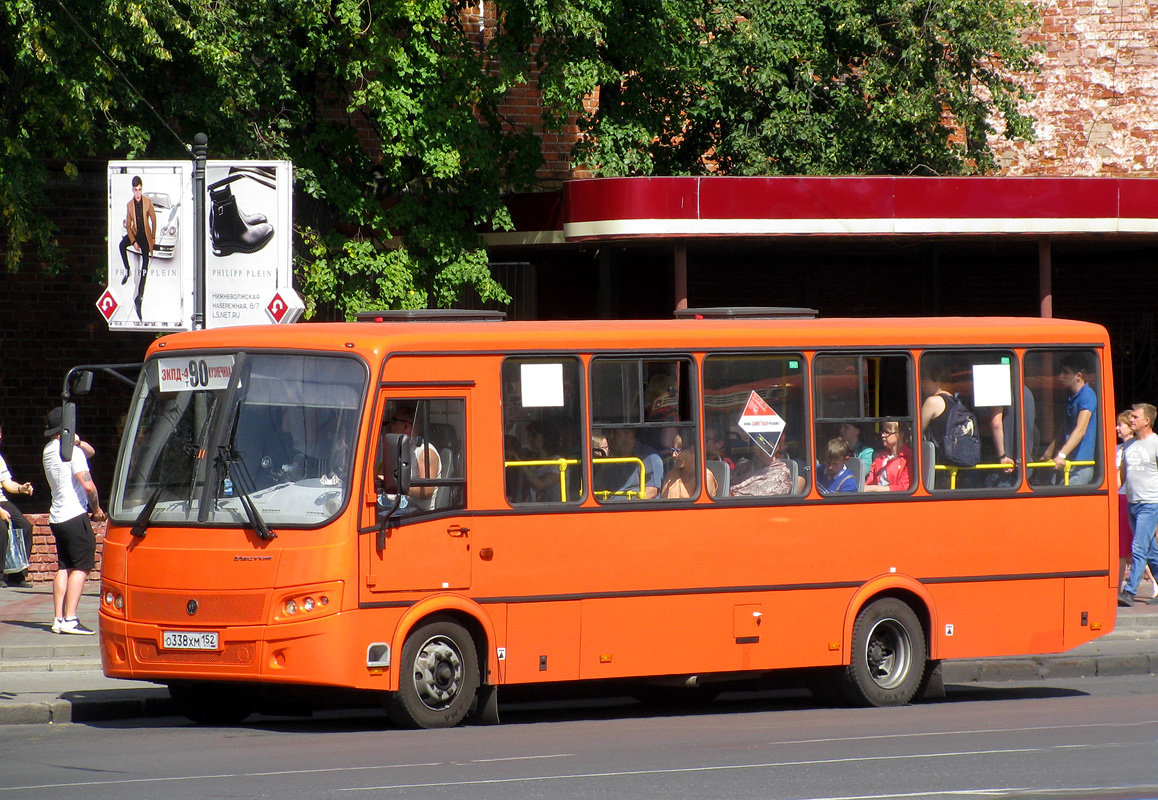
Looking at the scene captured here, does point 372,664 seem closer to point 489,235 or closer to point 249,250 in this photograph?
point 249,250

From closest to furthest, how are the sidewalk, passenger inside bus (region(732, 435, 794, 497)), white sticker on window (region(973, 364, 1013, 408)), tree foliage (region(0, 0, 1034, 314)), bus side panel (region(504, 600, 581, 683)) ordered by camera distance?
bus side panel (region(504, 600, 581, 683)) < the sidewalk < passenger inside bus (region(732, 435, 794, 497)) < white sticker on window (region(973, 364, 1013, 408)) < tree foliage (region(0, 0, 1034, 314))

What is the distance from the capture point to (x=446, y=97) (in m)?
18.0

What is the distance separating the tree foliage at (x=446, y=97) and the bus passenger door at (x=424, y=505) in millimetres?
6703

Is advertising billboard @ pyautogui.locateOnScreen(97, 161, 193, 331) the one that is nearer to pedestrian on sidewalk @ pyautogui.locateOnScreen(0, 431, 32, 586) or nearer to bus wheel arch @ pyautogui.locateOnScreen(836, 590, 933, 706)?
pedestrian on sidewalk @ pyautogui.locateOnScreen(0, 431, 32, 586)

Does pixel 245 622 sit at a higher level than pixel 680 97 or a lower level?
lower

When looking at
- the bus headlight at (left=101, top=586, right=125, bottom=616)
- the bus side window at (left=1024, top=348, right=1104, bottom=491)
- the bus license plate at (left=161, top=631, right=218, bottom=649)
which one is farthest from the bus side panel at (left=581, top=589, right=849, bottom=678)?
the bus headlight at (left=101, top=586, right=125, bottom=616)

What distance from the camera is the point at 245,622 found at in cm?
974

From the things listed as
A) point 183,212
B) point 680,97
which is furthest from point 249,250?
point 680,97

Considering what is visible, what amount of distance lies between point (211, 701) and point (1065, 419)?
6.59 m

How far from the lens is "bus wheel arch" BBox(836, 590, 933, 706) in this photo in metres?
11.6

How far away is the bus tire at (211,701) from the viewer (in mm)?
10719

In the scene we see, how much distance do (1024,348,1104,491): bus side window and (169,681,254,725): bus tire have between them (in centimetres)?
599

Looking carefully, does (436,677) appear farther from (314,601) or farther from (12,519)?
(12,519)

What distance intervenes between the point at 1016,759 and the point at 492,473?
362cm
